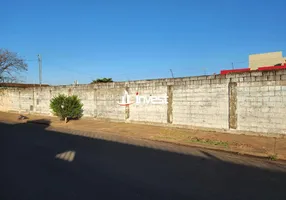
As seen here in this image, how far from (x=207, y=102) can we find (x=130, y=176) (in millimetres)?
7617

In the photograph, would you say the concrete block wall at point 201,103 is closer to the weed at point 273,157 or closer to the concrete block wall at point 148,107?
the concrete block wall at point 148,107

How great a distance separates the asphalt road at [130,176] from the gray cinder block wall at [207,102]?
3.63 m

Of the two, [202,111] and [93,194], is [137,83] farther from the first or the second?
[93,194]

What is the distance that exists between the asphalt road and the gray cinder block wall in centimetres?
363

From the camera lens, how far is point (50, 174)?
5316mm

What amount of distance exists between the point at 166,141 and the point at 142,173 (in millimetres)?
4651

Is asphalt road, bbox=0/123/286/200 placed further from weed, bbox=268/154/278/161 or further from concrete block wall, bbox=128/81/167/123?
concrete block wall, bbox=128/81/167/123

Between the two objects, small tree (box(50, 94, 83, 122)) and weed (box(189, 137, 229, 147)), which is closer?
weed (box(189, 137, 229, 147))

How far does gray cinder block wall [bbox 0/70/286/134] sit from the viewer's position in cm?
973

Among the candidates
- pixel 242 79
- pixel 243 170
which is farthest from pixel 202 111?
pixel 243 170

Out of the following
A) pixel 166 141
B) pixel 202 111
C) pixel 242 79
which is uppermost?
pixel 242 79

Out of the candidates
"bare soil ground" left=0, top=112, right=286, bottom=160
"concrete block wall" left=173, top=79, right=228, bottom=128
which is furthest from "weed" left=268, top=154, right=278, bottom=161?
"concrete block wall" left=173, top=79, right=228, bottom=128

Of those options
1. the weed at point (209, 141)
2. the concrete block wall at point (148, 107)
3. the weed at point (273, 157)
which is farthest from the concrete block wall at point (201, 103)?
the weed at point (273, 157)

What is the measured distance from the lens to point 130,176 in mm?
5227
